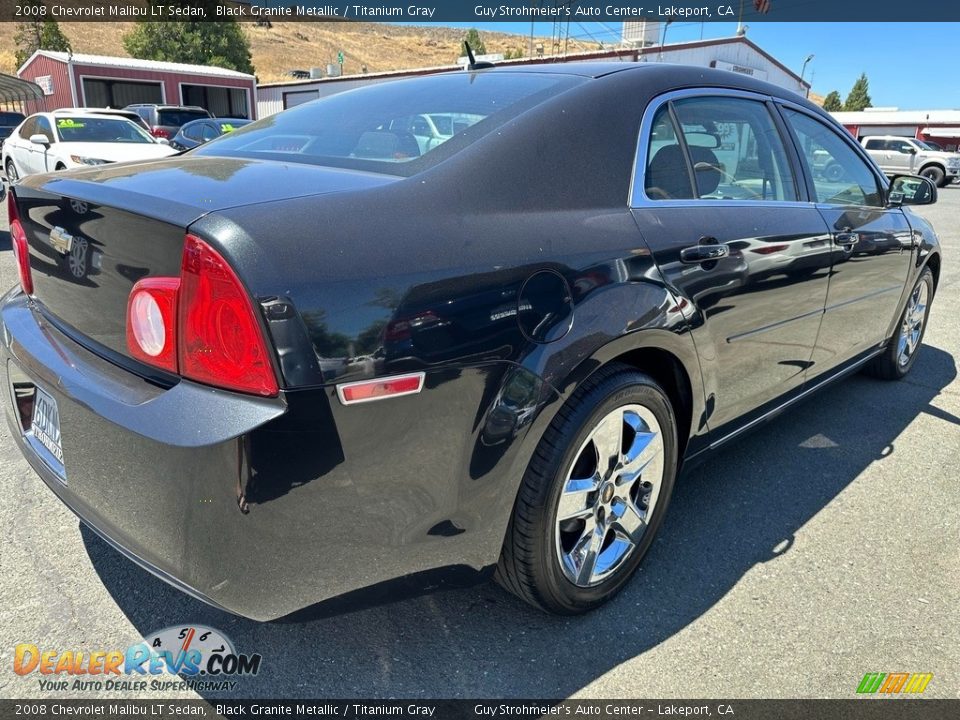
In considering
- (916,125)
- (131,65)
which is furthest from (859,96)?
(131,65)

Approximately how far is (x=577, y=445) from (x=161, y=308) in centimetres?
110

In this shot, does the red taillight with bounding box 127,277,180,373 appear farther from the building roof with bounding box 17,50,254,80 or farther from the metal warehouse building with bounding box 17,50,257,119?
the building roof with bounding box 17,50,254,80

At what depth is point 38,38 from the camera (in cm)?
5434

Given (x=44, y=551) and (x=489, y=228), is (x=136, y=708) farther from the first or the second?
(x=489, y=228)

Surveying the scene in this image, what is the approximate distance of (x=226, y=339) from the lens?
1420mm

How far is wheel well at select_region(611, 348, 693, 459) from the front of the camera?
2162 millimetres

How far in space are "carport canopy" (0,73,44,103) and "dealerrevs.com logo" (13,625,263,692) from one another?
22431 millimetres

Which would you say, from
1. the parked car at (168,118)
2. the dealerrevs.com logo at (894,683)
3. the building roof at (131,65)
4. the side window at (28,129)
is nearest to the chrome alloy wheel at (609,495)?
the dealerrevs.com logo at (894,683)

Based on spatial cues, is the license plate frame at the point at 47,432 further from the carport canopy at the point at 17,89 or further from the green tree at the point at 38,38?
the green tree at the point at 38,38

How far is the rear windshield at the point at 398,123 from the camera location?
1949 mm

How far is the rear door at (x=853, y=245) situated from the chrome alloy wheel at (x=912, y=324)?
14.4 inches

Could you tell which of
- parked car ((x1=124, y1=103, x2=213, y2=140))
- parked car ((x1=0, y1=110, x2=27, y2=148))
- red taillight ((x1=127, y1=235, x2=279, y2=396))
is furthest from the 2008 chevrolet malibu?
parked car ((x1=0, y1=110, x2=27, y2=148))

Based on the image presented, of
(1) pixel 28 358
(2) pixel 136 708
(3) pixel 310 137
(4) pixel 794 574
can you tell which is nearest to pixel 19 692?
(2) pixel 136 708

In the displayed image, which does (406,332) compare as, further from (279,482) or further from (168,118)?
(168,118)
